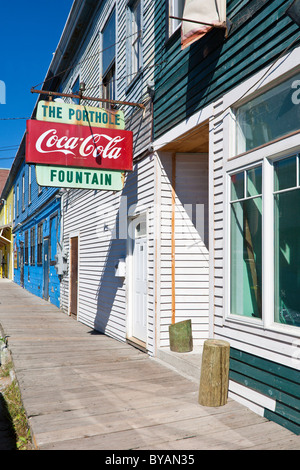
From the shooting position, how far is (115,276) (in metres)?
8.95

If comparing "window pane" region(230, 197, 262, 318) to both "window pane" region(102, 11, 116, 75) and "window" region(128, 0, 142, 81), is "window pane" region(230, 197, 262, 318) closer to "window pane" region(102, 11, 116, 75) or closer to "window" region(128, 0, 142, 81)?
"window" region(128, 0, 142, 81)

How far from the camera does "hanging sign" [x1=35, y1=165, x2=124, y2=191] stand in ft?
22.4

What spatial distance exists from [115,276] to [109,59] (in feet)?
16.1

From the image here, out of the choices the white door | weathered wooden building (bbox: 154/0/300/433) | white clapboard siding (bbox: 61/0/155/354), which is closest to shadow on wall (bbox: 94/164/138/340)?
white clapboard siding (bbox: 61/0/155/354)

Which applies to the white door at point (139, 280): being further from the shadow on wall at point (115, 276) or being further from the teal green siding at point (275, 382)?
the teal green siding at point (275, 382)

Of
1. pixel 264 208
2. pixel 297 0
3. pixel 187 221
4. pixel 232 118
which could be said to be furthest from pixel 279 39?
pixel 187 221

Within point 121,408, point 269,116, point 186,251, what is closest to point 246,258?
point 269,116

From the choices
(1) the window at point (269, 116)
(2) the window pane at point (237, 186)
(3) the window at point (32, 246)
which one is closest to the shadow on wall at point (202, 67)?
(1) the window at point (269, 116)

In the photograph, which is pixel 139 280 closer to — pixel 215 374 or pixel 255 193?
pixel 215 374

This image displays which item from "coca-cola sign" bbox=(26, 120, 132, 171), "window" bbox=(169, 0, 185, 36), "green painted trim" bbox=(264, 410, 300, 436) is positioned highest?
"window" bbox=(169, 0, 185, 36)

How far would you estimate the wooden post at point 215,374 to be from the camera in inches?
181

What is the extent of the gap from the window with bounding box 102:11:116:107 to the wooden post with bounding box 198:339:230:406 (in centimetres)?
674
